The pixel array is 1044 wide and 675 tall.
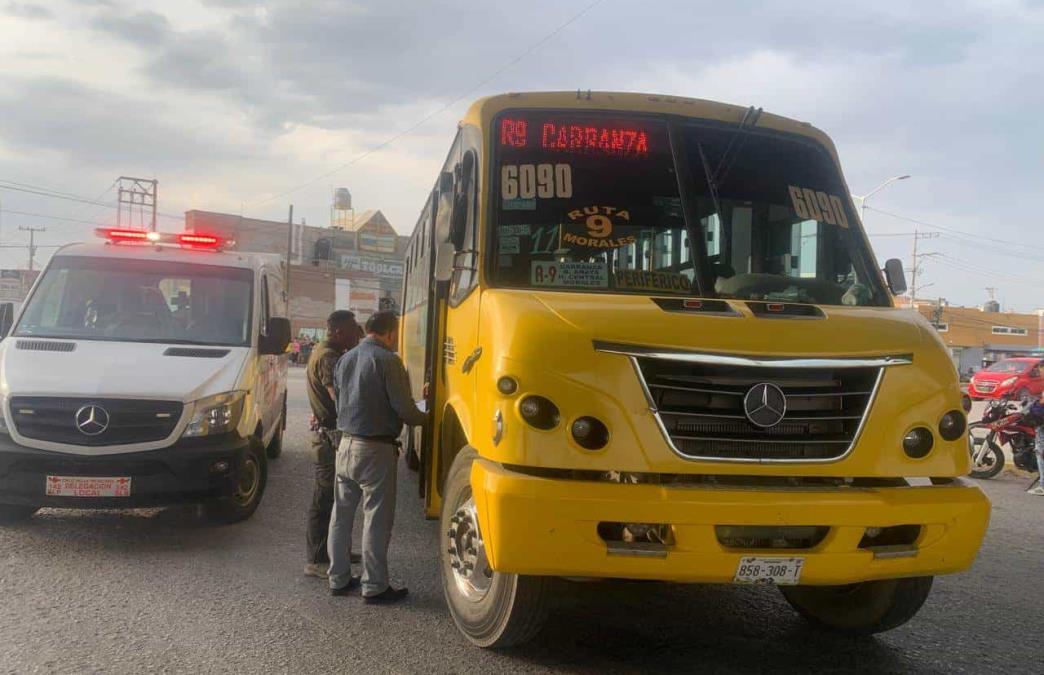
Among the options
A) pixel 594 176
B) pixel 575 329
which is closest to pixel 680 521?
pixel 575 329

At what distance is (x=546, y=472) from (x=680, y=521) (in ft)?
1.91

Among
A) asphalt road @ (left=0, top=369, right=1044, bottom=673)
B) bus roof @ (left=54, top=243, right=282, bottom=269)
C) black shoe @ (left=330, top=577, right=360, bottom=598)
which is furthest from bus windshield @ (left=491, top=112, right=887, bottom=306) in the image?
bus roof @ (left=54, top=243, right=282, bottom=269)

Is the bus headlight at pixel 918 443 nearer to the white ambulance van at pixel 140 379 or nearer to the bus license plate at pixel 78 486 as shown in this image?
the white ambulance van at pixel 140 379

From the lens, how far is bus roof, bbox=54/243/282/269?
7664 millimetres

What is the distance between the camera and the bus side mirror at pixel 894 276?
5070 millimetres

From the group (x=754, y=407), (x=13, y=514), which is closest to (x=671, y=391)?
(x=754, y=407)

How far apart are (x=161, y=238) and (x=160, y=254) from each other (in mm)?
603

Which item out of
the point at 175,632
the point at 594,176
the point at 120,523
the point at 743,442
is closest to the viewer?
the point at 743,442

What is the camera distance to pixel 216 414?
6531 millimetres

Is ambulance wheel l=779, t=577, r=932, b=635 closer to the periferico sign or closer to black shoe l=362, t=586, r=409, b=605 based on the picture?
the periferico sign

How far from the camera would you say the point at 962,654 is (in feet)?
14.8

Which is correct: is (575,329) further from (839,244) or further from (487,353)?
(839,244)

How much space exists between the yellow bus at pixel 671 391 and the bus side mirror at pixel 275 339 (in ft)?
10.7

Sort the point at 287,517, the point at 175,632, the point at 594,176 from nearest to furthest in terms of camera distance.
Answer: the point at 175,632
the point at 594,176
the point at 287,517
